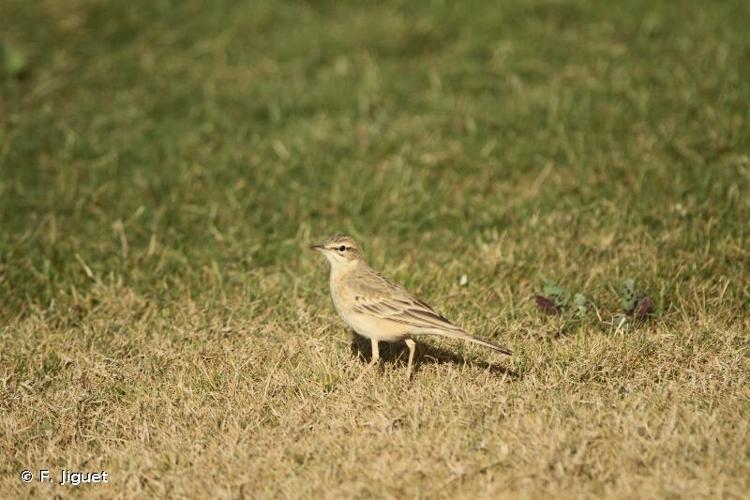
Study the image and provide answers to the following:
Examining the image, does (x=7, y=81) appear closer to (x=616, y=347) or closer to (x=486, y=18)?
(x=486, y=18)

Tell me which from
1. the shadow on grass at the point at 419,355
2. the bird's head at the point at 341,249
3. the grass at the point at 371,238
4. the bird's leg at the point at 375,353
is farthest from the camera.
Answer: the bird's head at the point at 341,249

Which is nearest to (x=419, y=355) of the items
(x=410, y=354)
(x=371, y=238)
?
(x=410, y=354)

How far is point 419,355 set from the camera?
20.3 feet

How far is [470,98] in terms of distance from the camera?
10305 mm

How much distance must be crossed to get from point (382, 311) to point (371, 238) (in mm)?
2157

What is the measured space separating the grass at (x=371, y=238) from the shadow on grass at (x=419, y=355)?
47mm

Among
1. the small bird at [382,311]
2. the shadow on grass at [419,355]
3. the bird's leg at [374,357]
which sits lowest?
the shadow on grass at [419,355]

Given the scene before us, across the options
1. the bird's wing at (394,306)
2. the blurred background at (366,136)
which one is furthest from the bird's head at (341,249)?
the blurred background at (366,136)

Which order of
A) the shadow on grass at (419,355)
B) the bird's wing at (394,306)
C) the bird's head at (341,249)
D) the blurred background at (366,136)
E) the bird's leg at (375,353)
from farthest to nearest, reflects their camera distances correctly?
the blurred background at (366,136) < the bird's head at (341,249) < the bird's leg at (375,353) < the shadow on grass at (419,355) < the bird's wing at (394,306)

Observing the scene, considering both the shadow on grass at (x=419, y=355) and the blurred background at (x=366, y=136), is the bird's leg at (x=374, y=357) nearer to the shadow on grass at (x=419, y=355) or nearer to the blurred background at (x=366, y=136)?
the shadow on grass at (x=419, y=355)

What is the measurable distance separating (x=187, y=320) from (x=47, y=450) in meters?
1.70

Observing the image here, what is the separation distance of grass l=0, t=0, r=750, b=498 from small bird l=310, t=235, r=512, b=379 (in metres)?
0.26

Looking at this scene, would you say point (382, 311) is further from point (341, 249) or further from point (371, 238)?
point (371, 238)

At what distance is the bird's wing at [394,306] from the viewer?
5617 mm
